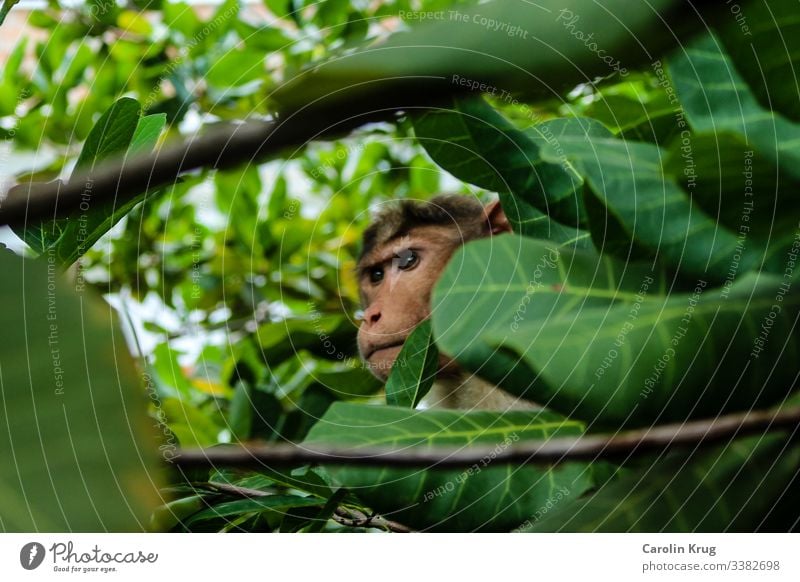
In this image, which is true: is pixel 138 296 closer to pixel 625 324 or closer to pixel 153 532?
pixel 153 532

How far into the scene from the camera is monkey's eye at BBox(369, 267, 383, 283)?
889mm

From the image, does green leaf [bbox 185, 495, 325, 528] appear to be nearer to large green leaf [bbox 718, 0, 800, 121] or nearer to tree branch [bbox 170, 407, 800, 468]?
tree branch [bbox 170, 407, 800, 468]

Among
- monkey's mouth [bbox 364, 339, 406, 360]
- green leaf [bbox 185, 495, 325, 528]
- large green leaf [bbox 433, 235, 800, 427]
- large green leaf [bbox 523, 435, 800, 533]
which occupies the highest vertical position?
large green leaf [bbox 433, 235, 800, 427]

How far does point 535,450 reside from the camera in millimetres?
317

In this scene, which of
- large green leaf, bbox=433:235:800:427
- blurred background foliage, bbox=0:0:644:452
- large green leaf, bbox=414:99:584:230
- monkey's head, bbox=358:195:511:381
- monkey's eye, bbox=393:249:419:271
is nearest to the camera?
large green leaf, bbox=433:235:800:427

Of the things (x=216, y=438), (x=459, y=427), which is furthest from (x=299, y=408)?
(x=459, y=427)

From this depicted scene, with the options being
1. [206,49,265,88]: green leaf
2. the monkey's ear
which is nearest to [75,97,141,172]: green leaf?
[206,49,265,88]: green leaf

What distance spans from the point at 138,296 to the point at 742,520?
68cm

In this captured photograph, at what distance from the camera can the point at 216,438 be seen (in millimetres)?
596

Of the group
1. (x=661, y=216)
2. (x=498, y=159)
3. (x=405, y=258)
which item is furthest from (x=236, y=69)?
(x=661, y=216)

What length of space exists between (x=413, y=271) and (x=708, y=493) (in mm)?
552

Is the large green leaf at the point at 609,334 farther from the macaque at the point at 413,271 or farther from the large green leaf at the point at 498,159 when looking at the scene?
the macaque at the point at 413,271
